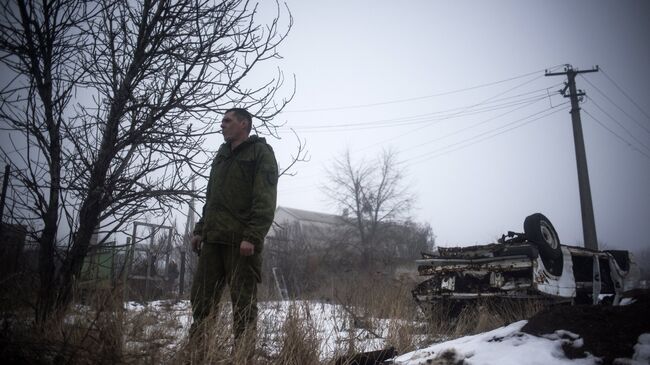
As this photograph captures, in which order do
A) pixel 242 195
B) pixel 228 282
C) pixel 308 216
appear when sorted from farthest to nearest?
pixel 308 216 < pixel 242 195 < pixel 228 282

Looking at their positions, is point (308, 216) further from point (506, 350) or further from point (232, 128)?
point (506, 350)

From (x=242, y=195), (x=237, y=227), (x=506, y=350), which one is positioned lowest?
(x=506, y=350)

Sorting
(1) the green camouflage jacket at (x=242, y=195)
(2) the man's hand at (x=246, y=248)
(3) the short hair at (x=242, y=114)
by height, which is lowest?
(2) the man's hand at (x=246, y=248)

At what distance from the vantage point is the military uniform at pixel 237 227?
99.0 inches

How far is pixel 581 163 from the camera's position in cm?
1402

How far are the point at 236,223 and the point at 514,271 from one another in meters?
3.86

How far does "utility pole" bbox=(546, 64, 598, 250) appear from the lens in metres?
13.2

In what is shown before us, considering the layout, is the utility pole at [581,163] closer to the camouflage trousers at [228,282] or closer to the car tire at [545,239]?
the car tire at [545,239]

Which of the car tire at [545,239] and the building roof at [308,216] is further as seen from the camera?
the building roof at [308,216]

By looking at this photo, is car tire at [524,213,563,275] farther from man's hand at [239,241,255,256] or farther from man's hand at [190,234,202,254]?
man's hand at [190,234,202,254]

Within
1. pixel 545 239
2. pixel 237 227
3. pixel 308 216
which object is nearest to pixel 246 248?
pixel 237 227

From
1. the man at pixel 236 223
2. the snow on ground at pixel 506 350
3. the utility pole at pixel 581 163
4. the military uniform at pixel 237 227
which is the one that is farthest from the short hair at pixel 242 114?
the utility pole at pixel 581 163

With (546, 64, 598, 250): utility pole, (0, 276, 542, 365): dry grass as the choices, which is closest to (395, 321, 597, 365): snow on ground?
(0, 276, 542, 365): dry grass

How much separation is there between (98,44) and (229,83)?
110 cm
